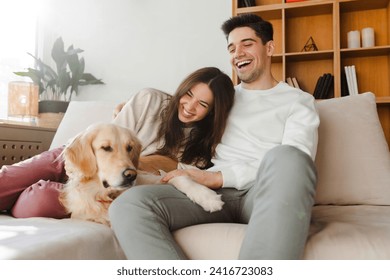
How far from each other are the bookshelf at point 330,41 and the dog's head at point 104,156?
167cm

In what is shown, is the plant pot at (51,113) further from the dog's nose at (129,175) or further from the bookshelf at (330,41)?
the dog's nose at (129,175)

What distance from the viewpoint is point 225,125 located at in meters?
1.28

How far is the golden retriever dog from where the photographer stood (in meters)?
1.05

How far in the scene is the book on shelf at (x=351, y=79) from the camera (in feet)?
8.34

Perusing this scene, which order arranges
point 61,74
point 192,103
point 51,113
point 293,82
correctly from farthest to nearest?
point 61,74, point 293,82, point 51,113, point 192,103

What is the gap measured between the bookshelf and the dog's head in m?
1.67

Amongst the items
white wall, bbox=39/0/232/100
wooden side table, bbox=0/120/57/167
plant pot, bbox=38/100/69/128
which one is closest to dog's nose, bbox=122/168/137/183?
wooden side table, bbox=0/120/57/167

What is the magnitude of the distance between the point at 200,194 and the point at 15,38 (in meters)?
2.65

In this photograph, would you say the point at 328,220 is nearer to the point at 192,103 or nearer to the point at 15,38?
the point at 192,103

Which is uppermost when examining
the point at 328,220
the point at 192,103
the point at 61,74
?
the point at 61,74

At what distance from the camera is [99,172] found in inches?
42.3

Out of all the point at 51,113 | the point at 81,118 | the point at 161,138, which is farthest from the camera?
the point at 51,113

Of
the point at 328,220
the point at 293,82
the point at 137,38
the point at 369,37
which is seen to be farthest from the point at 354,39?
the point at 328,220

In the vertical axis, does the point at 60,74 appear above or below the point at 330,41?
below
